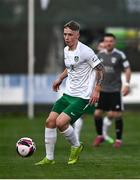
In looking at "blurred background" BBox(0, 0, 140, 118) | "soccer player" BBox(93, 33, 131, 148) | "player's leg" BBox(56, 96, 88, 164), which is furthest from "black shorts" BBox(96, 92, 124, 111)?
"blurred background" BBox(0, 0, 140, 118)

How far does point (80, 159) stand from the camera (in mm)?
13156

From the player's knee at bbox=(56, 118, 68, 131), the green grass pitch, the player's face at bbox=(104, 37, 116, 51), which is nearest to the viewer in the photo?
the green grass pitch

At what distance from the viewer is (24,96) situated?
85.4 ft

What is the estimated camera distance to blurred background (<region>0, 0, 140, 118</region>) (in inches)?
1027

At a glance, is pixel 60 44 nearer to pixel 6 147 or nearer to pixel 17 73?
pixel 17 73

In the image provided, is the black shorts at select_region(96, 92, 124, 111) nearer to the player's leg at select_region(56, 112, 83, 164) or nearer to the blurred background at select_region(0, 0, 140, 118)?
the player's leg at select_region(56, 112, 83, 164)

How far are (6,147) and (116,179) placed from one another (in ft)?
18.7

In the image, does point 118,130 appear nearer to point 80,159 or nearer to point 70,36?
point 80,159

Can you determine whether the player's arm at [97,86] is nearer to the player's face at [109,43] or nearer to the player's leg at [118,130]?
the player's leg at [118,130]

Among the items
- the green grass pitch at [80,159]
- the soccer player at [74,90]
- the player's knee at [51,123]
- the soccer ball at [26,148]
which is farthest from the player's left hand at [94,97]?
the soccer ball at [26,148]

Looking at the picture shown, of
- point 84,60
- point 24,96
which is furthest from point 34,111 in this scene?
point 84,60

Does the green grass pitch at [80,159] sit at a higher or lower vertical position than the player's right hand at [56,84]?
lower

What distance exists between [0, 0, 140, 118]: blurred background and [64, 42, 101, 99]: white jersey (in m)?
13.5

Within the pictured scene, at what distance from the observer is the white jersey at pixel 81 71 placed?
40.6 ft
